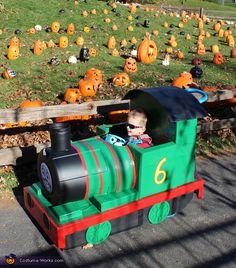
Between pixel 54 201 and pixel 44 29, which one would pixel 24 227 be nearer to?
pixel 54 201

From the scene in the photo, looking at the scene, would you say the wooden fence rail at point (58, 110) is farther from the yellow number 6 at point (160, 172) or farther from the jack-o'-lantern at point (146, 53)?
the jack-o'-lantern at point (146, 53)

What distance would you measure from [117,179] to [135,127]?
2.81 feet

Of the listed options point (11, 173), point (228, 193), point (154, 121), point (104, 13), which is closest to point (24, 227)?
point (11, 173)

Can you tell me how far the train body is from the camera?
4.34 meters

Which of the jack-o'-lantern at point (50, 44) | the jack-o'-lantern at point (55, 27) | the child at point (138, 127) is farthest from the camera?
the jack-o'-lantern at point (55, 27)

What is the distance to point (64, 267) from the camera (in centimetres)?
434

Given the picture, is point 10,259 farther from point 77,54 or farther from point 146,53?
point 77,54

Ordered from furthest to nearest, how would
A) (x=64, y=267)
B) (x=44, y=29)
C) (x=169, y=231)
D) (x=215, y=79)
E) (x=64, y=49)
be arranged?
(x=44, y=29) < (x=64, y=49) < (x=215, y=79) < (x=169, y=231) < (x=64, y=267)

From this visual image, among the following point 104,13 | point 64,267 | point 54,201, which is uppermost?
point 104,13

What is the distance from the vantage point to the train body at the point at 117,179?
4340 mm

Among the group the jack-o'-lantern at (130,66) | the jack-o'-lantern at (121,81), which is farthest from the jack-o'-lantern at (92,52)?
the jack-o'-lantern at (121,81)

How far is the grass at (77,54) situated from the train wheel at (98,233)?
202 inches

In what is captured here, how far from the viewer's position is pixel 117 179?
4.70 metres

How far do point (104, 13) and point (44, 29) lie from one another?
13.7 feet
